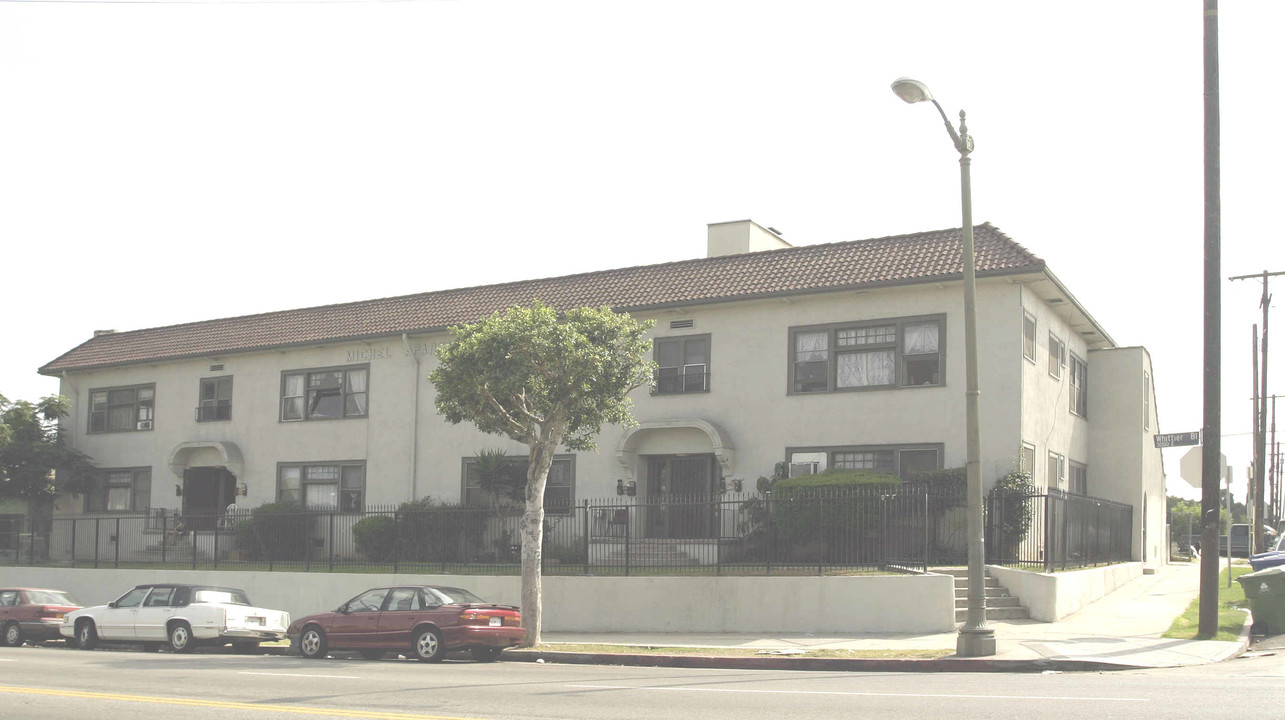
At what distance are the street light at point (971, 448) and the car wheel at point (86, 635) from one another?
15684 millimetres

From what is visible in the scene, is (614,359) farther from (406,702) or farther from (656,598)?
(406,702)

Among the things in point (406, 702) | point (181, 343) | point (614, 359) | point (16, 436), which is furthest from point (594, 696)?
point (16, 436)

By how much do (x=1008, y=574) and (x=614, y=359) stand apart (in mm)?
7664

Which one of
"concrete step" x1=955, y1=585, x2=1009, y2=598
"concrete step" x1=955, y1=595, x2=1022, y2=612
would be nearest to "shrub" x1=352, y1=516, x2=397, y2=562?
"concrete step" x1=955, y1=585, x2=1009, y2=598

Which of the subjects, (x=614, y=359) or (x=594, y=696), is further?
(x=614, y=359)

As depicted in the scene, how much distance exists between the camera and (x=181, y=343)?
116ft

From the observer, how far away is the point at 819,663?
629 inches

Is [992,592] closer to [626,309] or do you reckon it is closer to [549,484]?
[626,309]

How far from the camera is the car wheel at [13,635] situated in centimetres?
2366

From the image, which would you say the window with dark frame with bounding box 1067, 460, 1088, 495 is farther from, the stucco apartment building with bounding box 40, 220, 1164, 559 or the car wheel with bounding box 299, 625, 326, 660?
the car wheel with bounding box 299, 625, 326, 660

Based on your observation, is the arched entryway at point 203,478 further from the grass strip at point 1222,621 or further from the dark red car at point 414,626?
the grass strip at point 1222,621

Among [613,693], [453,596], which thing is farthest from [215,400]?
[613,693]

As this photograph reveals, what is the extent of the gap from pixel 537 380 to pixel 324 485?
15169 millimetres

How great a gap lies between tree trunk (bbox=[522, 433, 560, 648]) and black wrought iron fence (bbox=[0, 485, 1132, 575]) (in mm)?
2739
